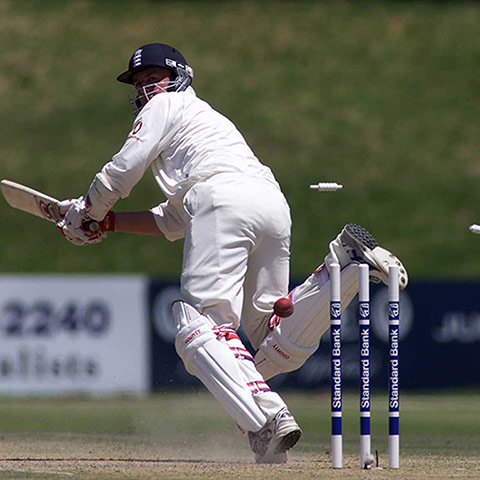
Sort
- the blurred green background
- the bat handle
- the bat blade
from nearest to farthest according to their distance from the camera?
1. the bat handle
2. the bat blade
3. the blurred green background

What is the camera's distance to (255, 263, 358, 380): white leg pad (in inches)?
207

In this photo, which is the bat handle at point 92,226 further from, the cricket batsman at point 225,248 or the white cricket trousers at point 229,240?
the white cricket trousers at point 229,240

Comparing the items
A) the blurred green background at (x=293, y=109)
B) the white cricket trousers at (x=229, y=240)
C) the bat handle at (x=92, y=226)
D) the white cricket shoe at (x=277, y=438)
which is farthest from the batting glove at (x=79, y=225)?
the blurred green background at (x=293, y=109)

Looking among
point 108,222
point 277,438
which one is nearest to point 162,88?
point 108,222

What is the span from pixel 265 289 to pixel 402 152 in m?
16.0

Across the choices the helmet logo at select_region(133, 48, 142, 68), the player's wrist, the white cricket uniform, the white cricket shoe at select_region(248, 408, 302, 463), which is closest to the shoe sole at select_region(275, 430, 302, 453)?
the white cricket shoe at select_region(248, 408, 302, 463)

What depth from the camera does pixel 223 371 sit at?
490 cm

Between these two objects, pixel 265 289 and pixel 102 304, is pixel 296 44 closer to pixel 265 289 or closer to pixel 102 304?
pixel 102 304

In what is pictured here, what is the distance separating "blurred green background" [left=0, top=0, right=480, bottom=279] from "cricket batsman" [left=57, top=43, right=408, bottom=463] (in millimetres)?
11389

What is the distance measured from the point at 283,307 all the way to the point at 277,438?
1.85 feet

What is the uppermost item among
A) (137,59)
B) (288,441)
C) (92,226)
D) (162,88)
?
(137,59)

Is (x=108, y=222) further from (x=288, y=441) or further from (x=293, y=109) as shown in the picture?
(x=293, y=109)

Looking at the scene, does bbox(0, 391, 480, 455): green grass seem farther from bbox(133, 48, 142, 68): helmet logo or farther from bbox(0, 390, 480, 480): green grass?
bbox(133, 48, 142, 68): helmet logo

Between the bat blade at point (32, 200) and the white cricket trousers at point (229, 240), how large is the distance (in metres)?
0.86
